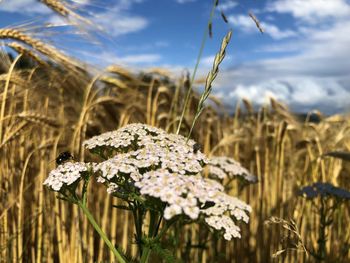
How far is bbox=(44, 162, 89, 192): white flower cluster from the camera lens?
6.81ft

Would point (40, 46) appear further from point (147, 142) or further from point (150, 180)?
point (150, 180)

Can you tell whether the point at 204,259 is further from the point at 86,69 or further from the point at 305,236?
the point at 86,69

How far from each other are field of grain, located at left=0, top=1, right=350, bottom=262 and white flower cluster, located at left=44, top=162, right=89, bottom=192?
1.15 m

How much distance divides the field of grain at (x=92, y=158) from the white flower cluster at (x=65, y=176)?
115 centimetres

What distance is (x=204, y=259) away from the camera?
4094mm

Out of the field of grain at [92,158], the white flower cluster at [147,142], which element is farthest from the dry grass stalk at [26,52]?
the white flower cluster at [147,142]

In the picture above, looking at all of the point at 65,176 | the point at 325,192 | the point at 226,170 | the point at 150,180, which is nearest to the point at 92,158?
the point at 226,170

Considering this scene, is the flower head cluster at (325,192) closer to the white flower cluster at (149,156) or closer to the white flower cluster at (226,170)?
the white flower cluster at (226,170)

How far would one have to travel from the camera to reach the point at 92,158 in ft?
13.9

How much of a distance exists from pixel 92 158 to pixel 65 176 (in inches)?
83.9

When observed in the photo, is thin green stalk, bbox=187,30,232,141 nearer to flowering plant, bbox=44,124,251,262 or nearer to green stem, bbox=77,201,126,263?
flowering plant, bbox=44,124,251,262

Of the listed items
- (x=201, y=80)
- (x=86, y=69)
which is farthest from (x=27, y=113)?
(x=201, y=80)

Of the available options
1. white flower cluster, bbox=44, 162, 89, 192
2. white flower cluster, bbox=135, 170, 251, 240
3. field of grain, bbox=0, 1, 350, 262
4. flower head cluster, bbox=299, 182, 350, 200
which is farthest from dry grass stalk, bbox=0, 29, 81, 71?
flower head cluster, bbox=299, 182, 350, 200

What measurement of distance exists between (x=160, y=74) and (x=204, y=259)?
77.0 inches
